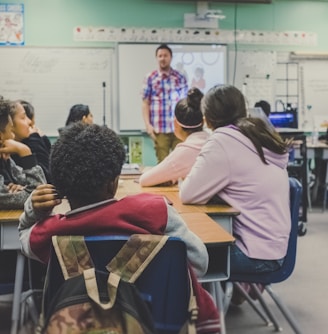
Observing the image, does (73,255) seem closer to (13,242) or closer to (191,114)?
(13,242)

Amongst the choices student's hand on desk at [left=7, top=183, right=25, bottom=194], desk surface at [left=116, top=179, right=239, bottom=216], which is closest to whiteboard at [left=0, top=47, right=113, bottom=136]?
desk surface at [left=116, top=179, right=239, bottom=216]

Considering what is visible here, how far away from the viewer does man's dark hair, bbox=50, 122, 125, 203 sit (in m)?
1.20

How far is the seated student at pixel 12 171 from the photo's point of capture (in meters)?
2.07

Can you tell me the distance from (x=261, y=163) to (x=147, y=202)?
3.28ft

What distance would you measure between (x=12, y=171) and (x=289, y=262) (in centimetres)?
128

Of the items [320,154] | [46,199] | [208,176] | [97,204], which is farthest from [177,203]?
[320,154]

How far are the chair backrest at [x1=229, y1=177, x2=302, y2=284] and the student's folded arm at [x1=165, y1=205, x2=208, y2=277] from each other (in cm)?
79

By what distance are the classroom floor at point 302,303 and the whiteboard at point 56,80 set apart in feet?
10.4

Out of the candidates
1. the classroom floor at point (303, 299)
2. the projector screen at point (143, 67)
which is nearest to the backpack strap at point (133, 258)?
the classroom floor at point (303, 299)

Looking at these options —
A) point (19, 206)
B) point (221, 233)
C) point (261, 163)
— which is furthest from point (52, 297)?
point (261, 163)

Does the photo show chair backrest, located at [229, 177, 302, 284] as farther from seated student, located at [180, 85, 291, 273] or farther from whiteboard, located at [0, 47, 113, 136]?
whiteboard, located at [0, 47, 113, 136]

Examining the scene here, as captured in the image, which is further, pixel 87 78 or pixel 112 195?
pixel 87 78

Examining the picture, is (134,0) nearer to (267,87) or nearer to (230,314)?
(267,87)

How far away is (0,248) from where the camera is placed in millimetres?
1927
